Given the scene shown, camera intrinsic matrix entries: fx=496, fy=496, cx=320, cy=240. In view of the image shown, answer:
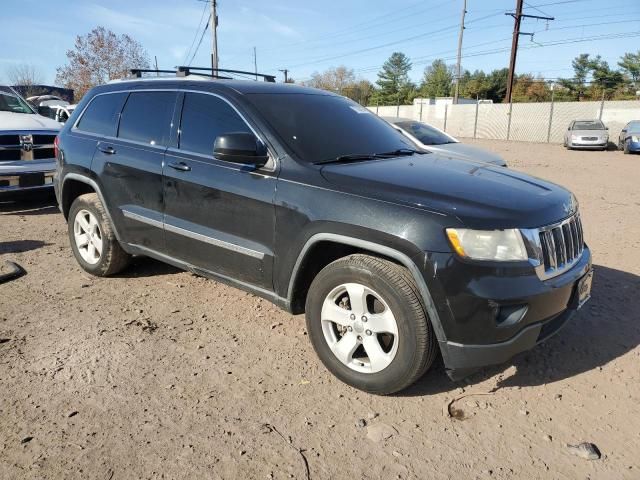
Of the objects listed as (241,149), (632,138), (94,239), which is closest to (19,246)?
(94,239)

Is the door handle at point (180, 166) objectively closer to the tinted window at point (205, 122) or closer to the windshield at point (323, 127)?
the tinted window at point (205, 122)

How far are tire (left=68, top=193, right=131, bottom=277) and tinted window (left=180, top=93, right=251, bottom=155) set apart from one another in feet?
4.31

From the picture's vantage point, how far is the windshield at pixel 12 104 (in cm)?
862

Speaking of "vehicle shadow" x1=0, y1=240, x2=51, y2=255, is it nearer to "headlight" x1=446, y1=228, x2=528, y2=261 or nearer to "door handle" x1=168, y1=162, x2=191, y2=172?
"door handle" x1=168, y1=162, x2=191, y2=172

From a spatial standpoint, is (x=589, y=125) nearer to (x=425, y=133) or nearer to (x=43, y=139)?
(x=425, y=133)

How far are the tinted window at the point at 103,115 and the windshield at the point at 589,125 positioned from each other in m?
23.9

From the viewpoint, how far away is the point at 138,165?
402 cm

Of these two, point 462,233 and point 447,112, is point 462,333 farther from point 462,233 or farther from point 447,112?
point 447,112

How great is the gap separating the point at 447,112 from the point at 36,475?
130ft

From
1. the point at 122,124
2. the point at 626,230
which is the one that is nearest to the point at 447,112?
the point at 626,230

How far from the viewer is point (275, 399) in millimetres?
2908

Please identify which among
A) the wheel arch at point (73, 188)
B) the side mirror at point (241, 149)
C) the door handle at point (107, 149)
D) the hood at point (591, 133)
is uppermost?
the side mirror at point (241, 149)

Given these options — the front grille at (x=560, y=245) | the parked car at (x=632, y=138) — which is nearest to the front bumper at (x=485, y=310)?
the front grille at (x=560, y=245)

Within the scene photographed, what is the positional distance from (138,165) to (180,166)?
0.55 metres
